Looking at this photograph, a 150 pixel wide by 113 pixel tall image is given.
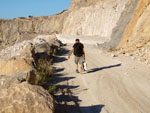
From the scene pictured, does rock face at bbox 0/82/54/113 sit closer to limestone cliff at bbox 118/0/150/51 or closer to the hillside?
the hillside

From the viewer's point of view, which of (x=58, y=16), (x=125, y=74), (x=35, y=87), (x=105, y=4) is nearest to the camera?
(x=35, y=87)

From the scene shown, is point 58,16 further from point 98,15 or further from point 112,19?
point 112,19

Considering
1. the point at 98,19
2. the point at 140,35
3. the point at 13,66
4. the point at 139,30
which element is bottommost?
the point at 13,66

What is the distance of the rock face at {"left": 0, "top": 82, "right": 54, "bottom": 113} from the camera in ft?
12.9

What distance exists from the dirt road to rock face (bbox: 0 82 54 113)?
1.26m

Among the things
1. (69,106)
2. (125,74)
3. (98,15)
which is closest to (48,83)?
(69,106)

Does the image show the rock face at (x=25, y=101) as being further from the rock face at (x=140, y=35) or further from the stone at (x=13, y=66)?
the rock face at (x=140, y=35)

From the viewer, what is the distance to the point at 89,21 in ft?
162

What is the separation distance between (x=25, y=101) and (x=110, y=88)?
3460 mm

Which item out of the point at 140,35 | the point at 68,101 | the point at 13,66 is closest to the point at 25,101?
the point at 68,101

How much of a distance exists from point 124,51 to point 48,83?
649 centimetres

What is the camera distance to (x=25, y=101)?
4.04 meters

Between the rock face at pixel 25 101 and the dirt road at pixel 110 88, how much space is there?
1.26 m

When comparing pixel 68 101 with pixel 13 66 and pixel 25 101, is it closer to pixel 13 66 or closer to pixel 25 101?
pixel 25 101
